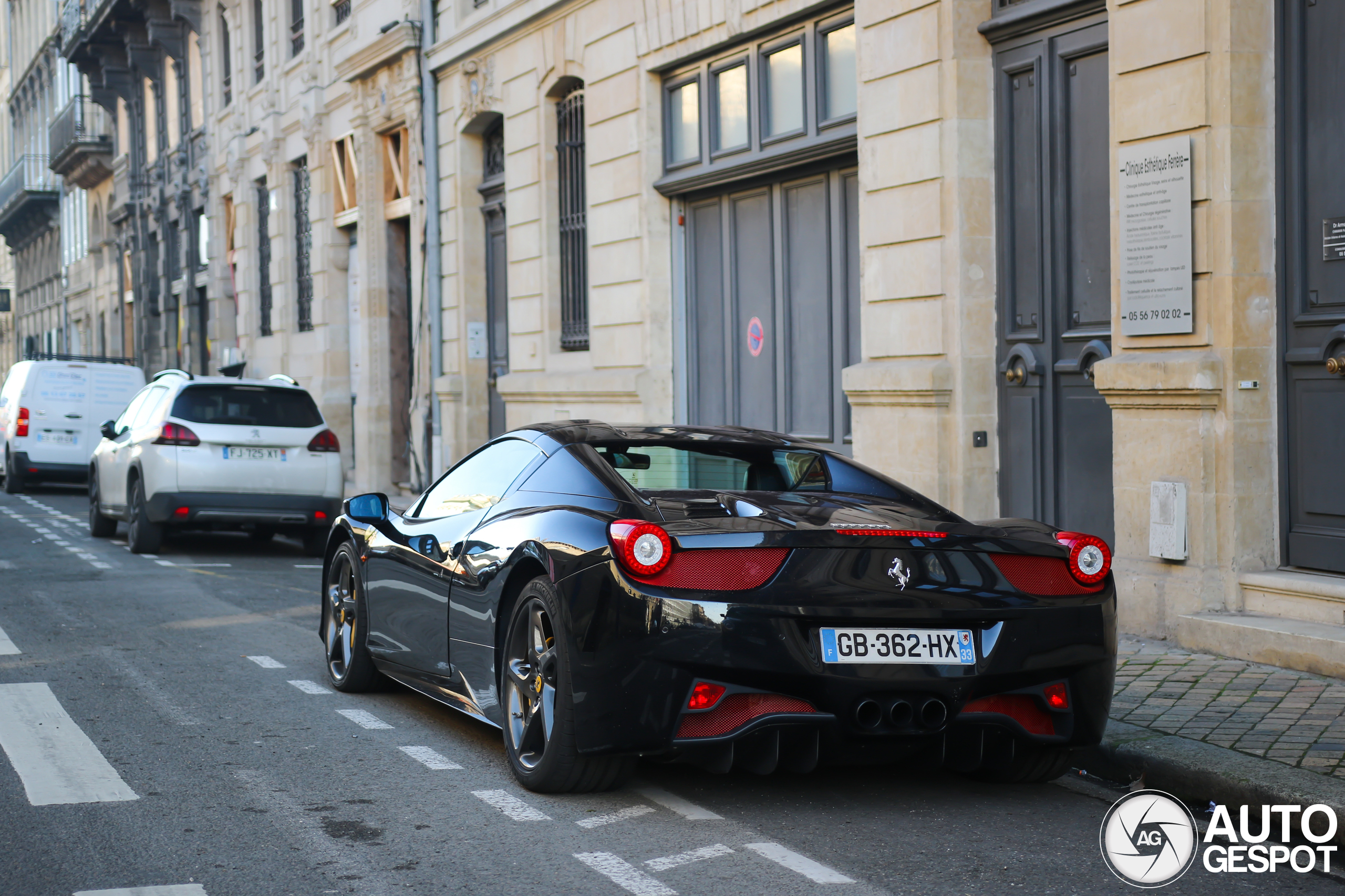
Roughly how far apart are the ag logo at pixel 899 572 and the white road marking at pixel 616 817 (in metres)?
1.11

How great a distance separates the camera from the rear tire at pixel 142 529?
1411cm

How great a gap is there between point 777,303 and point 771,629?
8347 millimetres

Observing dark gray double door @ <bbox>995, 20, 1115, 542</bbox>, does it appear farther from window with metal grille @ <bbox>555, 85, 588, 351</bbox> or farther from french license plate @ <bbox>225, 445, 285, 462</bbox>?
french license plate @ <bbox>225, 445, 285, 462</bbox>

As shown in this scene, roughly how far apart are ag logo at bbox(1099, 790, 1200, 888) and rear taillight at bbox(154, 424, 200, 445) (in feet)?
33.4

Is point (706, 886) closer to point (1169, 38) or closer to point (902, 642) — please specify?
point (902, 642)

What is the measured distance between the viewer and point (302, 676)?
8.00m

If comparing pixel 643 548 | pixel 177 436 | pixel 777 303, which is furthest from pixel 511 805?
pixel 177 436

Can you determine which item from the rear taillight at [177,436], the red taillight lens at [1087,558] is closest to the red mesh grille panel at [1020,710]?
the red taillight lens at [1087,558]

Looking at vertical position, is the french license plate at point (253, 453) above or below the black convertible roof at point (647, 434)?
below

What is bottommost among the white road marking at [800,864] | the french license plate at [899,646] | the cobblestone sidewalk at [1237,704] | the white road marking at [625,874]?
the white road marking at [800,864]

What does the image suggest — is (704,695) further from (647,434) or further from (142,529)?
(142,529)

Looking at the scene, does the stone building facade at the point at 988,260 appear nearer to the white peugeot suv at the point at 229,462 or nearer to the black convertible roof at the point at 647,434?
the white peugeot suv at the point at 229,462

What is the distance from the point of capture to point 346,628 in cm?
768

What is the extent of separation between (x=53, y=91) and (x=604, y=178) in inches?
1763
